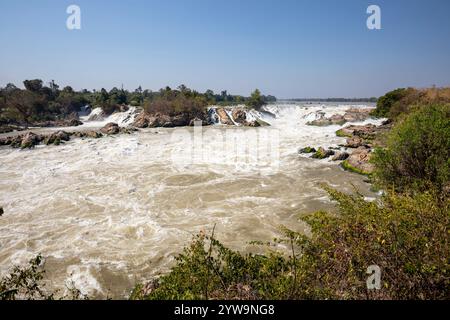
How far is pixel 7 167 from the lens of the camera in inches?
967

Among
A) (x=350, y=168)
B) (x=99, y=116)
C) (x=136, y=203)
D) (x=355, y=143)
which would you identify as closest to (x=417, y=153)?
(x=350, y=168)

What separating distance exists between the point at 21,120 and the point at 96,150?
3343 centimetres

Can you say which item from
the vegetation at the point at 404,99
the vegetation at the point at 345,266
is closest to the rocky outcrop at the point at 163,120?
the vegetation at the point at 404,99

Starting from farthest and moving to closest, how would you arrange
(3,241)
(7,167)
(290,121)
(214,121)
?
(290,121)
(214,121)
(7,167)
(3,241)

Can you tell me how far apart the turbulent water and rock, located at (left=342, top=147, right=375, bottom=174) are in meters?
0.79

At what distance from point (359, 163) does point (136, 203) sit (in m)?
17.3

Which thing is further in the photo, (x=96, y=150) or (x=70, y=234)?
(x=96, y=150)

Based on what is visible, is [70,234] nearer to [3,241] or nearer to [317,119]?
[3,241]

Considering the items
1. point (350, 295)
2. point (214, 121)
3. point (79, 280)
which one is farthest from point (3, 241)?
point (214, 121)

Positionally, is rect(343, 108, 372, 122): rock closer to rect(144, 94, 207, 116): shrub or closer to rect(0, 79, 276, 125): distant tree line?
rect(0, 79, 276, 125): distant tree line

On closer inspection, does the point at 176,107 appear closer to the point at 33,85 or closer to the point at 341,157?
the point at 341,157

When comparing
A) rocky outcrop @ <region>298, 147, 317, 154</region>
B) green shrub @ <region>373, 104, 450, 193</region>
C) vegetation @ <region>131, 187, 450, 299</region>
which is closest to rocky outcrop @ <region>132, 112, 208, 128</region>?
rocky outcrop @ <region>298, 147, 317, 154</region>

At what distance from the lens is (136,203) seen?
1627 cm
